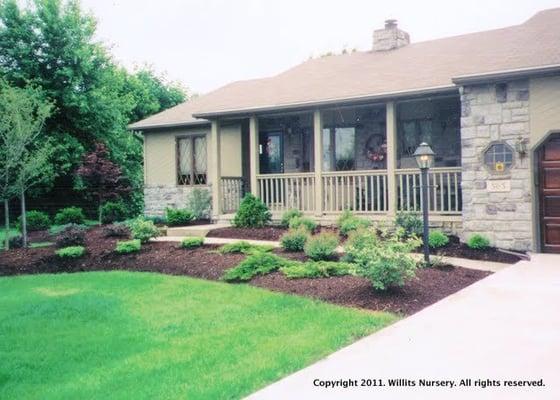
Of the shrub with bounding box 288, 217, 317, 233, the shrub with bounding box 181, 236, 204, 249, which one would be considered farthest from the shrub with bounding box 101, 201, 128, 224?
the shrub with bounding box 288, 217, 317, 233

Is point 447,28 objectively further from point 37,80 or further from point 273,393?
point 273,393

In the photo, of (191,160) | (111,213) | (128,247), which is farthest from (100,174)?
(128,247)

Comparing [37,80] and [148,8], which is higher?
[148,8]

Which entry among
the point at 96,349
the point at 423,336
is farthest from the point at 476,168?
the point at 96,349

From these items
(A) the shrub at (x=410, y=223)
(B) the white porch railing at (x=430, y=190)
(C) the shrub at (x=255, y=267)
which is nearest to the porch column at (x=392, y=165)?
(B) the white porch railing at (x=430, y=190)

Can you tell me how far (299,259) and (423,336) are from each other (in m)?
4.27

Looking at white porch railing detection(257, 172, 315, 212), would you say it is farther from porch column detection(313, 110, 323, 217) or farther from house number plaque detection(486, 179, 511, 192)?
house number plaque detection(486, 179, 511, 192)

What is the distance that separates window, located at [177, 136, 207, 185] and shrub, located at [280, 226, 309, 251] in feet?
23.4

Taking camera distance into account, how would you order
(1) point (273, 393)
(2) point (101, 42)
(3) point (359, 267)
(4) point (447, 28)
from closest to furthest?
(1) point (273, 393) → (3) point (359, 267) → (2) point (101, 42) → (4) point (447, 28)

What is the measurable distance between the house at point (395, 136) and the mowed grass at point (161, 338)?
509 cm

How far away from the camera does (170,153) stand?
1708 centimetres

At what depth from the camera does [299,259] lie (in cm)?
918

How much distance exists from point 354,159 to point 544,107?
5792 millimetres

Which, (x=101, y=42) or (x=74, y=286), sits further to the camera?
(x=101, y=42)
